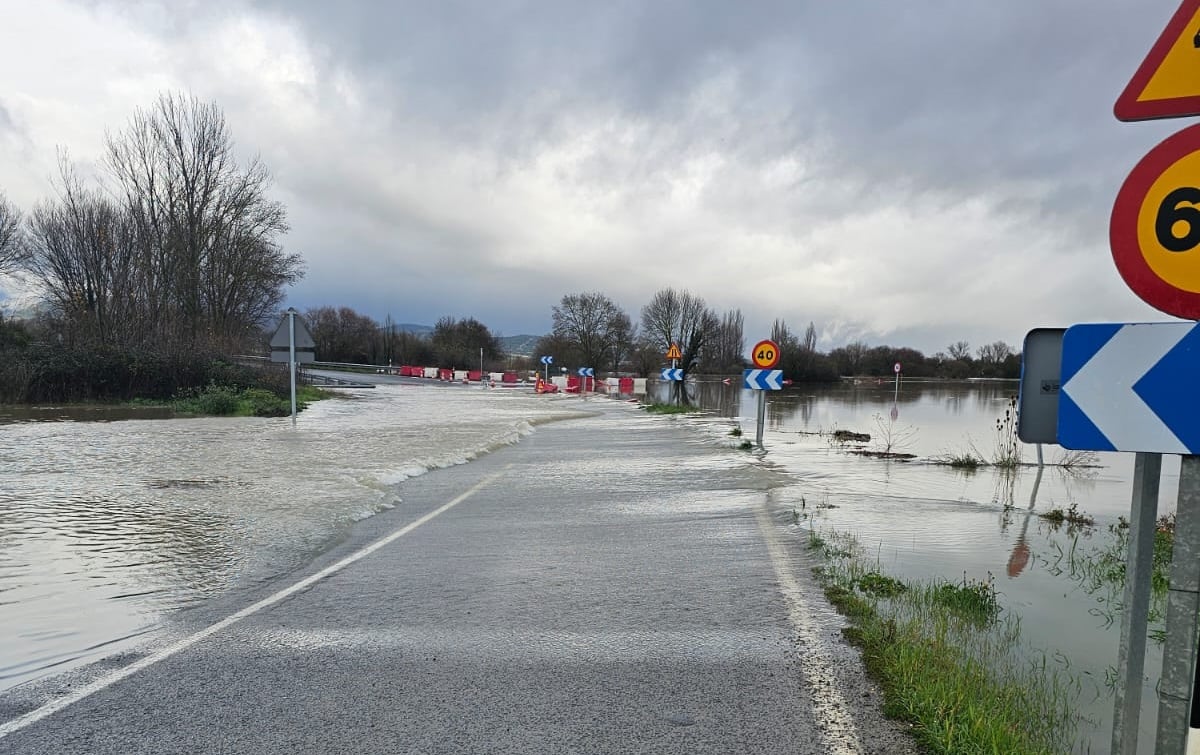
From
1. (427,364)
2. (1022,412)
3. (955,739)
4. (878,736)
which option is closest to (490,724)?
(878,736)

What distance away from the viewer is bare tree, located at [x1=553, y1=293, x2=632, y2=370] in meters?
94.2

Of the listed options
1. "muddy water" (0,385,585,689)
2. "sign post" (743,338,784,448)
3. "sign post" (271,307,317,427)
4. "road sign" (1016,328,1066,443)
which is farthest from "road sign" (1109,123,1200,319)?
"sign post" (271,307,317,427)

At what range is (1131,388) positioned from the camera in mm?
2723

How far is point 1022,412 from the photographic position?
3.15 m

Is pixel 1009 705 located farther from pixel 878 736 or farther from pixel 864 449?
pixel 864 449

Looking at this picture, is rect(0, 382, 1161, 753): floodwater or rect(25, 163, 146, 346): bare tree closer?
rect(0, 382, 1161, 753): floodwater

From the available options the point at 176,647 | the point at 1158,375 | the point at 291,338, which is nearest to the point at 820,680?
the point at 1158,375

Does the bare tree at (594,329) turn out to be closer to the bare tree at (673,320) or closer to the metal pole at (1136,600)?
the bare tree at (673,320)

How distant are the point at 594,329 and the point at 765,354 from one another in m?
79.2

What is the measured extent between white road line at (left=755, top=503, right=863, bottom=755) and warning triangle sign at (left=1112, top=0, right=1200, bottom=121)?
293cm

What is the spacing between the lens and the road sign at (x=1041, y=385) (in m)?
3.14

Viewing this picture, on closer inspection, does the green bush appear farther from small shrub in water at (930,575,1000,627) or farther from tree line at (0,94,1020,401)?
small shrub in water at (930,575,1000,627)

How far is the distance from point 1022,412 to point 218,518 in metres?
8.52

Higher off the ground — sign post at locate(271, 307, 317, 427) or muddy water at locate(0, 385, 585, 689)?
sign post at locate(271, 307, 317, 427)
